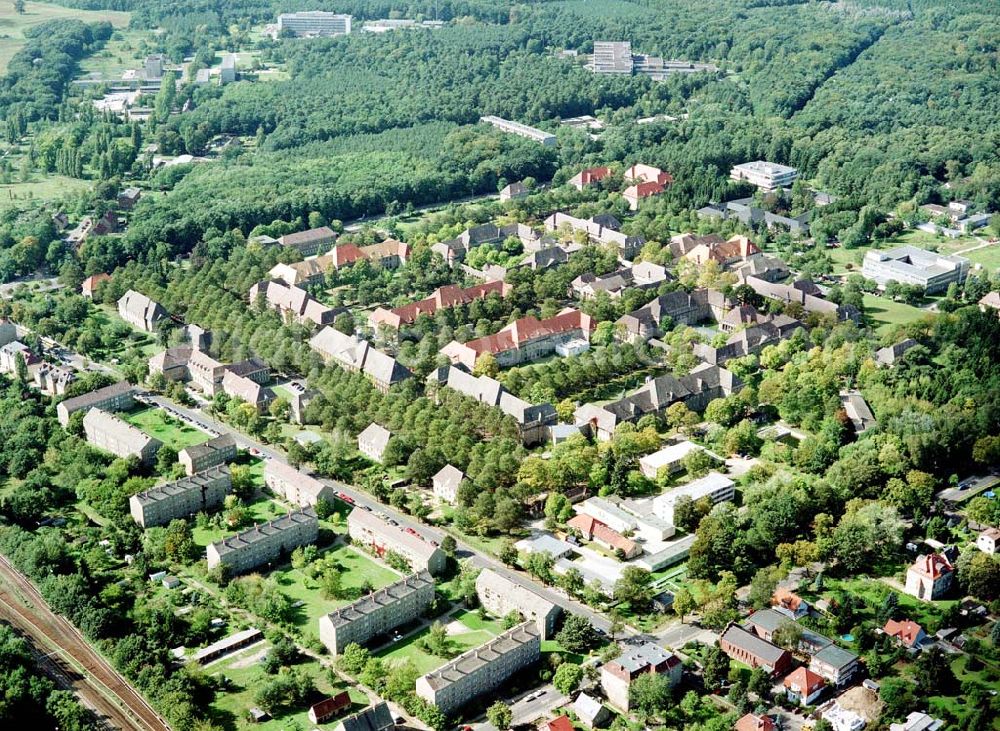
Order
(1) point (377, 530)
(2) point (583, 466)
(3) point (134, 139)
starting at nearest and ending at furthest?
1. (1) point (377, 530)
2. (2) point (583, 466)
3. (3) point (134, 139)

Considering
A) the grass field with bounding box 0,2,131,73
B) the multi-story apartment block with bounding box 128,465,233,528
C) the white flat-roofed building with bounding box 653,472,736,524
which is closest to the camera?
the multi-story apartment block with bounding box 128,465,233,528

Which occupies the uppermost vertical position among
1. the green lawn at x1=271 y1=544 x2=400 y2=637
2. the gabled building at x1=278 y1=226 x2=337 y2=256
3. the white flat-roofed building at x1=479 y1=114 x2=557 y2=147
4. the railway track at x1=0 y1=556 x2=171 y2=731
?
the white flat-roofed building at x1=479 y1=114 x2=557 y2=147

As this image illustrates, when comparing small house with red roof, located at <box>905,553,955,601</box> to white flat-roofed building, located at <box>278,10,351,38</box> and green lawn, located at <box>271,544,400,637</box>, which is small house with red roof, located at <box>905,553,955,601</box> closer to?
green lawn, located at <box>271,544,400,637</box>

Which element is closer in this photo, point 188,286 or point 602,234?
point 188,286

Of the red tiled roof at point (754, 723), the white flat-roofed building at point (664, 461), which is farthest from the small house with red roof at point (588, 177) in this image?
the red tiled roof at point (754, 723)

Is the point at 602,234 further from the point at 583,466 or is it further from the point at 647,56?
the point at 647,56

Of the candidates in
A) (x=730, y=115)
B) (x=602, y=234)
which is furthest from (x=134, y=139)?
(x=730, y=115)

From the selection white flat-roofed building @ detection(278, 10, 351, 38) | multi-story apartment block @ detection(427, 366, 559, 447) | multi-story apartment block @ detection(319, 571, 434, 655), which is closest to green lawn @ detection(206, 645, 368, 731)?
multi-story apartment block @ detection(319, 571, 434, 655)

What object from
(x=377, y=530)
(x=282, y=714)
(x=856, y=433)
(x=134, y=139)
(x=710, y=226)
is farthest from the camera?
(x=134, y=139)
